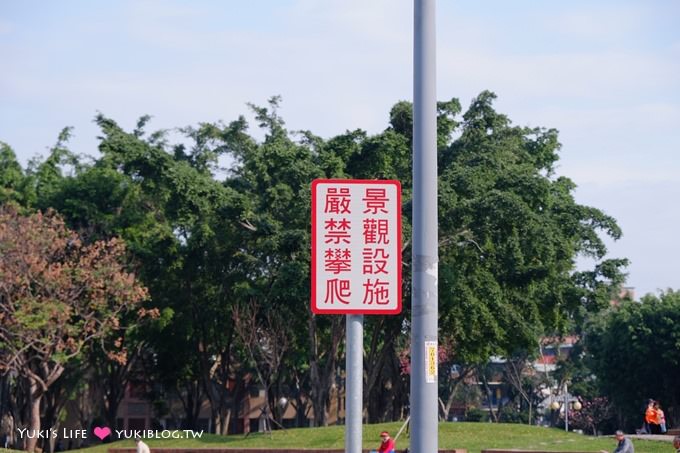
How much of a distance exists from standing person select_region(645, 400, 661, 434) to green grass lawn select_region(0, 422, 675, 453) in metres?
1.50

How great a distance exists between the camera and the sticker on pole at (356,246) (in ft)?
19.5

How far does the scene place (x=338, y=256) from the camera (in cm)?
599

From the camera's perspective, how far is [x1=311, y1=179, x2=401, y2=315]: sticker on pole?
594cm

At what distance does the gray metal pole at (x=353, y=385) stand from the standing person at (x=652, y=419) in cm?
2700

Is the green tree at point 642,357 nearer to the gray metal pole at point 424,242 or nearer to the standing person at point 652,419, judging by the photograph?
the standing person at point 652,419

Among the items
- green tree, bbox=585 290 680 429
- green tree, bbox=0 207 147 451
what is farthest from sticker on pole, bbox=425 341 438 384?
green tree, bbox=585 290 680 429

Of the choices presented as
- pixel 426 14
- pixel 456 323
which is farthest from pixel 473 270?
pixel 426 14

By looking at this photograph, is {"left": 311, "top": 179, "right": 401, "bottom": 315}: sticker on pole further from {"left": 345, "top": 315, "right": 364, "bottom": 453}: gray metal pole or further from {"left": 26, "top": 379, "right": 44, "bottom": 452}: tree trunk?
{"left": 26, "top": 379, "right": 44, "bottom": 452}: tree trunk

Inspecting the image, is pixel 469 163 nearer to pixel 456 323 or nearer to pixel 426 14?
pixel 456 323

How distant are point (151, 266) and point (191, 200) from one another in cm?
615

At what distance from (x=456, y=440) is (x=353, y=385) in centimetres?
2597

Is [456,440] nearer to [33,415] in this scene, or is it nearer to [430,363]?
[33,415]

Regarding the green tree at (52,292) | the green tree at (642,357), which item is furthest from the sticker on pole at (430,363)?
the green tree at (642,357)

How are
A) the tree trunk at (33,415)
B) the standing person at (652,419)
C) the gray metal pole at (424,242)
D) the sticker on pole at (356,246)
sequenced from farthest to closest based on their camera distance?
1. the tree trunk at (33,415)
2. the standing person at (652,419)
3. the gray metal pole at (424,242)
4. the sticker on pole at (356,246)
